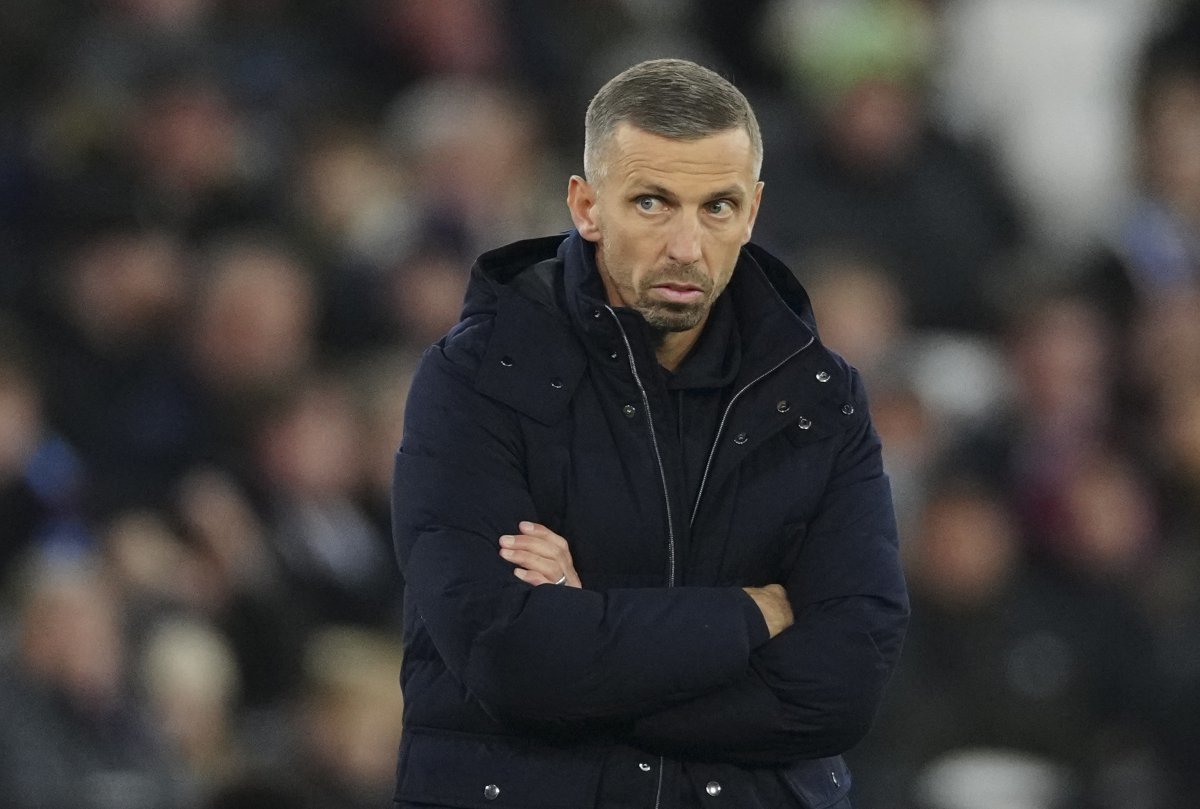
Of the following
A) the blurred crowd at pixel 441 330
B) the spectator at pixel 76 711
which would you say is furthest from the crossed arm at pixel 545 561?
the spectator at pixel 76 711

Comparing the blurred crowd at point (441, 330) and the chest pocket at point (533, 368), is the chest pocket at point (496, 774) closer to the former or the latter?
the chest pocket at point (533, 368)

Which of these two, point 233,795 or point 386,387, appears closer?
point 233,795

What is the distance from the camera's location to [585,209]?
3.22m

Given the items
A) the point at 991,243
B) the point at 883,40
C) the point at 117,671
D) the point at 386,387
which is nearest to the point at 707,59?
the point at 883,40

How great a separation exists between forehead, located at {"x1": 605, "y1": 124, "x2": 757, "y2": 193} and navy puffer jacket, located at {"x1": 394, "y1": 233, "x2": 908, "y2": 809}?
161 millimetres

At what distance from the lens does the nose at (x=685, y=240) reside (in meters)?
3.08

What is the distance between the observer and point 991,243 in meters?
8.85

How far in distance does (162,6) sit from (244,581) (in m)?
2.46

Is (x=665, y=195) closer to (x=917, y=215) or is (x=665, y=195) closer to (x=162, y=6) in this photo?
(x=162, y=6)

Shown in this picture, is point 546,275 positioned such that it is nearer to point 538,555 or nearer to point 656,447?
point 656,447

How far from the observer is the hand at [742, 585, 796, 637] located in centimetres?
312

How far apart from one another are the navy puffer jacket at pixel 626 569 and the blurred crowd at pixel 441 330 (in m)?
2.32

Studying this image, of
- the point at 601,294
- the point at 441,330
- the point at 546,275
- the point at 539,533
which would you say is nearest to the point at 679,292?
the point at 601,294

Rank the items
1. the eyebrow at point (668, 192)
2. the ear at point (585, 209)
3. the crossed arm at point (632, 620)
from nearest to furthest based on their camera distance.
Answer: the crossed arm at point (632, 620)
the eyebrow at point (668, 192)
the ear at point (585, 209)
